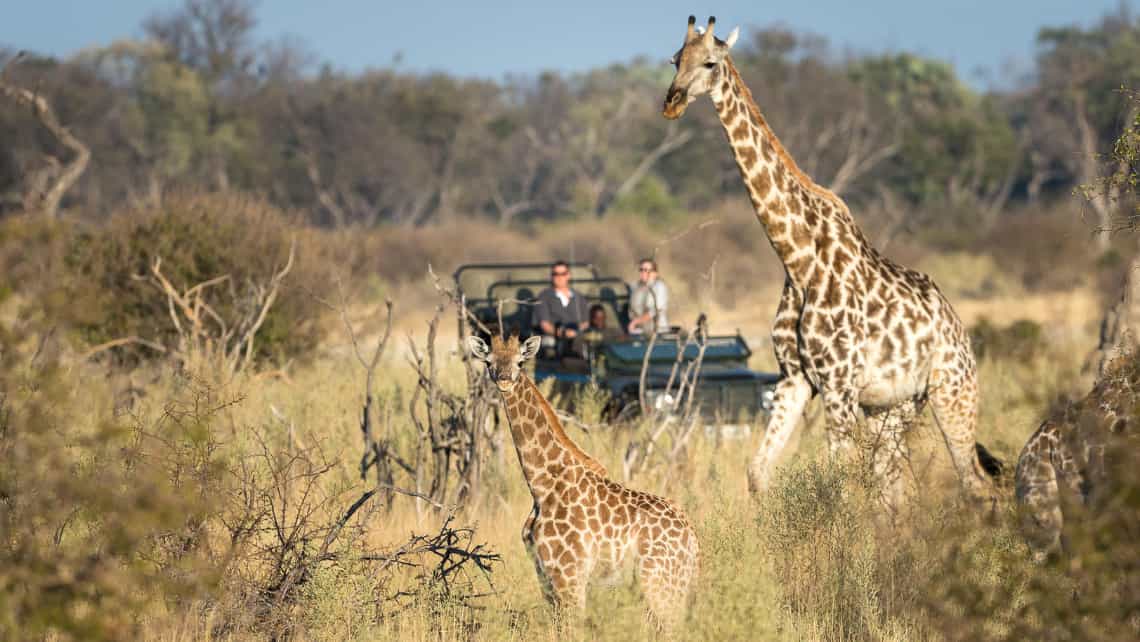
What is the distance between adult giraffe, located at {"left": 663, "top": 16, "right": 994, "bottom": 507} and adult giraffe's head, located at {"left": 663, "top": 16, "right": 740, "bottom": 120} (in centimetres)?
16

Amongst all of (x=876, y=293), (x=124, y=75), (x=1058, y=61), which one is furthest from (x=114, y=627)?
(x=1058, y=61)

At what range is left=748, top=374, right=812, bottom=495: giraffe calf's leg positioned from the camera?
792 cm

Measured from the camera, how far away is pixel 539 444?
6355mm

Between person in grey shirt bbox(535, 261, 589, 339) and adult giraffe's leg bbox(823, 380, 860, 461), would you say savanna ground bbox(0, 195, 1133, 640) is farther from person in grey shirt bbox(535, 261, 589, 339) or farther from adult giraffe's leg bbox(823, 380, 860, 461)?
person in grey shirt bbox(535, 261, 589, 339)

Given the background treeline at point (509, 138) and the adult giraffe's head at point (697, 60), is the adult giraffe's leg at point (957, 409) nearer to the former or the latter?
the adult giraffe's head at point (697, 60)

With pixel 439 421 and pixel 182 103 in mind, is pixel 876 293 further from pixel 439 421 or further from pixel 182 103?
pixel 182 103

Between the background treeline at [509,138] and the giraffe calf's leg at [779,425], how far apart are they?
33.4m

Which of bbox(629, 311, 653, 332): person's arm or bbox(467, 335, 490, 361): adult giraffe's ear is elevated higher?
bbox(629, 311, 653, 332): person's arm

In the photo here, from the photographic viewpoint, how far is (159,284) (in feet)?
45.6

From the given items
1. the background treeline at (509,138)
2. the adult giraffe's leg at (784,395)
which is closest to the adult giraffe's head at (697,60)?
the adult giraffe's leg at (784,395)

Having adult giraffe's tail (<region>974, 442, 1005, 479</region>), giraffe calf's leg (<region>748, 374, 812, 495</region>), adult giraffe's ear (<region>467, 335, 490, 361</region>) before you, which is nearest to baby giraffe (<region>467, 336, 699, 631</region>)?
adult giraffe's ear (<region>467, 335, 490, 361</region>)

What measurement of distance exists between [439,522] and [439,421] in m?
0.59

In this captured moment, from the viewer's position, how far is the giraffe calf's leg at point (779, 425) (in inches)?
312

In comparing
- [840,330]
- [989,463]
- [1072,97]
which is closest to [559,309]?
[989,463]
